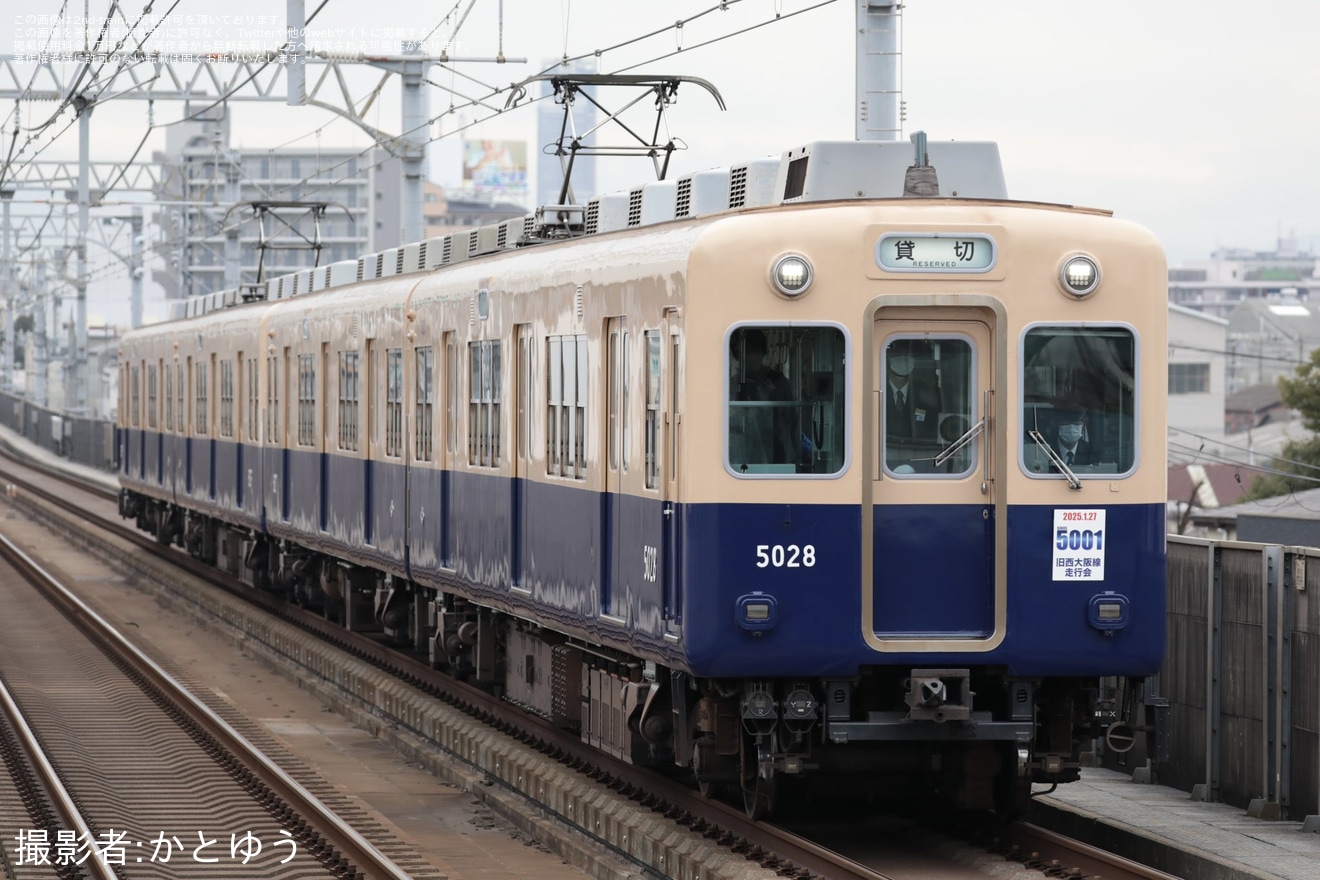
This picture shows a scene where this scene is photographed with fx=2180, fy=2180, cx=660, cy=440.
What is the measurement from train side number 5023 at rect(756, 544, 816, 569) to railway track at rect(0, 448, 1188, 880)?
1.20m

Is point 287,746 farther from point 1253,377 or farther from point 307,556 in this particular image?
point 1253,377

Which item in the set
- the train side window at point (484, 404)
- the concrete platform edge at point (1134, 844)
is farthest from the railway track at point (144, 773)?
the concrete platform edge at point (1134, 844)

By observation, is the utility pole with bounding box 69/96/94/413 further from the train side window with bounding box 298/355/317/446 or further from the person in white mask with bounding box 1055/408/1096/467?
the person in white mask with bounding box 1055/408/1096/467

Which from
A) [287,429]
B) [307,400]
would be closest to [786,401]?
[307,400]

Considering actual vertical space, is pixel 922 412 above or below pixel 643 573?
above

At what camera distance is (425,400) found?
1588 cm

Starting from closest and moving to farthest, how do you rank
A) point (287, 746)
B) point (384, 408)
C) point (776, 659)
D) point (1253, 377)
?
1. point (776, 659)
2. point (287, 746)
3. point (384, 408)
4. point (1253, 377)

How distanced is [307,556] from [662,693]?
12.1 m

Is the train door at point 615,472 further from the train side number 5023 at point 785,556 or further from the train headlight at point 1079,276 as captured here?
the train headlight at point 1079,276

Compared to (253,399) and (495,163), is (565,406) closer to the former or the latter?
(253,399)

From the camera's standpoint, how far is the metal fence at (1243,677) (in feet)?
32.9

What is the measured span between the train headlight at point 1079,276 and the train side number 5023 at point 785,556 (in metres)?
1.63

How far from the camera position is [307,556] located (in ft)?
73.3

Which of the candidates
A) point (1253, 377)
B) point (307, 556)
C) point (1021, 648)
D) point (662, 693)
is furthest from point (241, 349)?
point (1253, 377)
